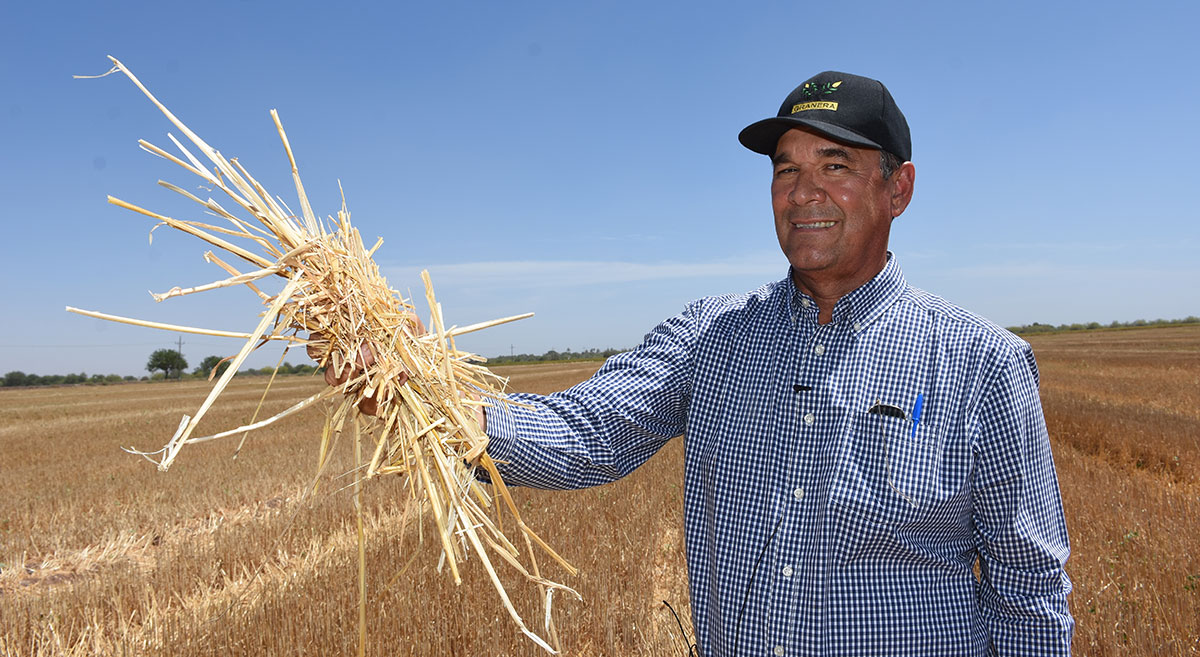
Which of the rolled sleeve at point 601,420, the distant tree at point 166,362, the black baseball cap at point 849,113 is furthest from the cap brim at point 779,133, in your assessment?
the distant tree at point 166,362

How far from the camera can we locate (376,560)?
17.6 ft

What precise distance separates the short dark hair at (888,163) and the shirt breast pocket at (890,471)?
28.1 inches

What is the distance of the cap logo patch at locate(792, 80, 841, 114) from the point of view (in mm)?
2016

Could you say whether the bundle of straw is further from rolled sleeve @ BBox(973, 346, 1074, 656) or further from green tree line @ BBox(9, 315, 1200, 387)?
green tree line @ BBox(9, 315, 1200, 387)

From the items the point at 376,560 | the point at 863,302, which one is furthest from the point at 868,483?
the point at 376,560

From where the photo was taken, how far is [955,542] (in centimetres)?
193

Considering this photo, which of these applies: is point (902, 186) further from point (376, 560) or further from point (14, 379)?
point (14, 379)

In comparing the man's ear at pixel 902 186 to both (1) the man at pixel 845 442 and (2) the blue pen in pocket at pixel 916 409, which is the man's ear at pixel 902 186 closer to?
(1) the man at pixel 845 442

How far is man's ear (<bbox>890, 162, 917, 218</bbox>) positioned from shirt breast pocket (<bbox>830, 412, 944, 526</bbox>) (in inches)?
26.5

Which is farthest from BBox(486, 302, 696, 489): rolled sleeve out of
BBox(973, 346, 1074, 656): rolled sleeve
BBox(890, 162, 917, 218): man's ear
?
BBox(973, 346, 1074, 656): rolled sleeve

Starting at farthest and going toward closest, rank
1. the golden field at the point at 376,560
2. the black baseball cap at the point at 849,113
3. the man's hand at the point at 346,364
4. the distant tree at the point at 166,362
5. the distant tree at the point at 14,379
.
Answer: the distant tree at the point at 166,362
the distant tree at the point at 14,379
the golden field at the point at 376,560
the black baseball cap at the point at 849,113
the man's hand at the point at 346,364

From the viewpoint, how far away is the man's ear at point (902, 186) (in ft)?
7.02

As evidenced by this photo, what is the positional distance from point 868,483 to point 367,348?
1356 mm

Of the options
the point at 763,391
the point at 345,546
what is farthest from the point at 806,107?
the point at 345,546
